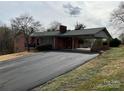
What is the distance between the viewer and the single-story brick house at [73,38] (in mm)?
30023

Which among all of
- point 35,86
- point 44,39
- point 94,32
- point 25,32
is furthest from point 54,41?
point 35,86

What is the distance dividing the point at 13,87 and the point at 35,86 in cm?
106

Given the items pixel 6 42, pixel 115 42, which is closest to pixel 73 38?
pixel 115 42

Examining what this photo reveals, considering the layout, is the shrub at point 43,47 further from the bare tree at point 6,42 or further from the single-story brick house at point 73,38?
the bare tree at point 6,42

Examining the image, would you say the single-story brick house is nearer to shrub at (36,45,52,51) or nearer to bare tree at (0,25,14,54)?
shrub at (36,45,52,51)

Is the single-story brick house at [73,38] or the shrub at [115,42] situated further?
the shrub at [115,42]

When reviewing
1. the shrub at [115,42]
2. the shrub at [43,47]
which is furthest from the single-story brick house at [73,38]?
→ the shrub at [115,42]

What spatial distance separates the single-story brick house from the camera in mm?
30023

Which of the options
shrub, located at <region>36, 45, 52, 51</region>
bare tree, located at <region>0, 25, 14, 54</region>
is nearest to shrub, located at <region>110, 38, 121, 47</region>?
shrub, located at <region>36, 45, 52, 51</region>

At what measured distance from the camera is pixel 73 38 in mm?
34750

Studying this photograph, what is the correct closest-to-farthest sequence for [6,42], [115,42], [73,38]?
[73,38]
[6,42]
[115,42]

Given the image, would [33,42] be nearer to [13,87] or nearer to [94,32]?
[94,32]

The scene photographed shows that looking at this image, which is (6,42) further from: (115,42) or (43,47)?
(115,42)

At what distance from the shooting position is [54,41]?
3525 centimetres
